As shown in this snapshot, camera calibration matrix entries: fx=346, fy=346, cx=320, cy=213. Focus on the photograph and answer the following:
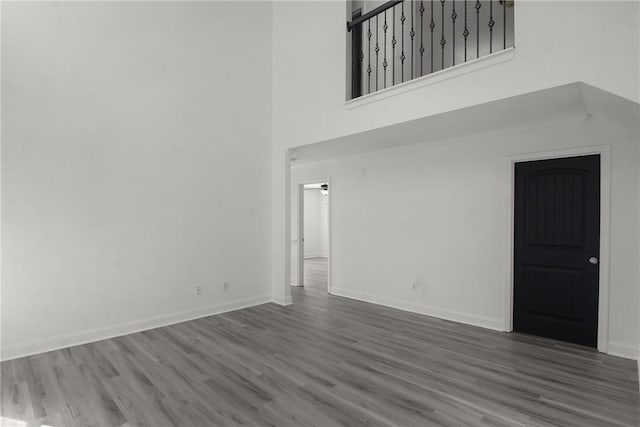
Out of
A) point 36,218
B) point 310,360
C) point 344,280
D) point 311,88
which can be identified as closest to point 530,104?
point 311,88

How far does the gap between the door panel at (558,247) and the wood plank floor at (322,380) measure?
29 centimetres

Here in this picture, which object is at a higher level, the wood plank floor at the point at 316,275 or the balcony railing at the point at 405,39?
the balcony railing at the point at 405,39

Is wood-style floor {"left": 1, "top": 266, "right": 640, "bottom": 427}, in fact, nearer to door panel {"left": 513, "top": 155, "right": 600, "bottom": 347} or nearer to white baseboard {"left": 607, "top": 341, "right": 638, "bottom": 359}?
white baseboard {"left": 607, "top": 341, "right": 638, "bottom": 359}

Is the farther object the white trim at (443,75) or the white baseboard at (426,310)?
the white baseboard at (426,310)

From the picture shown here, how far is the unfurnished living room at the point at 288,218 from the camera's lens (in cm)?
272

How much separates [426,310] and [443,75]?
10.4 ft

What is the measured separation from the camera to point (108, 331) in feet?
13.1

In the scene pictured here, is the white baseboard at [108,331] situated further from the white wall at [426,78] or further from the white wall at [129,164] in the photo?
the white wall at [426,78]

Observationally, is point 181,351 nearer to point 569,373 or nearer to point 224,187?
point 224,187

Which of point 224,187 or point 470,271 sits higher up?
point 224,187

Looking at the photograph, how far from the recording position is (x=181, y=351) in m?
3.61

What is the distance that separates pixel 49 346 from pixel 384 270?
4286 mm

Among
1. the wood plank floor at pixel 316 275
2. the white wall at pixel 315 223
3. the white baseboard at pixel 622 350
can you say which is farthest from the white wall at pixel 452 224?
the white wall at pixel 315 223

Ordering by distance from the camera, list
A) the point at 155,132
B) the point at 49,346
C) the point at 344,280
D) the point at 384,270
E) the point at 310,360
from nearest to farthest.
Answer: the point at 310,360
the point at 49,346
the point at 155,132
the point at 384,270
the point at 344,280
